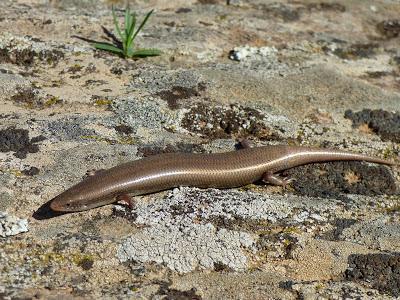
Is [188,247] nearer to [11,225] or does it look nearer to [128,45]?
[11,225]

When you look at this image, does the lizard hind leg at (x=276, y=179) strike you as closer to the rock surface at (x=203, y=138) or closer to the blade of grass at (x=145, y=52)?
the rock surface at (x=203, y=138)

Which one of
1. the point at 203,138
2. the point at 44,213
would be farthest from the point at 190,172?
the point at 44,213

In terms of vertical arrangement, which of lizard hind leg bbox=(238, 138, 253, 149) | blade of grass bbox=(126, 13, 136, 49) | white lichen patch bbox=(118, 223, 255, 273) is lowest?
white lichen patch bbox=(118, 223, 255, 273)

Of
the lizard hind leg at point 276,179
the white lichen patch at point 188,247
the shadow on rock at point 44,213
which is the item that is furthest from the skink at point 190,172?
the white lichen patch at point 188,247

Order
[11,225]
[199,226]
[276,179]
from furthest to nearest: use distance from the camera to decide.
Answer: [276,179], [199,226], [11,225]

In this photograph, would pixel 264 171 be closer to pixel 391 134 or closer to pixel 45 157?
pixel 391 134

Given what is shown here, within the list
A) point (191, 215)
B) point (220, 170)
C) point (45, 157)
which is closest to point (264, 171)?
point (220, 170)

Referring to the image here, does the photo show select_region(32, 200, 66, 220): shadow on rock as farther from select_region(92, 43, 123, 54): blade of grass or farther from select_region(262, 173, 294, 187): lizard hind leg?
select_region(92, 43, 123, 54): blade of grass

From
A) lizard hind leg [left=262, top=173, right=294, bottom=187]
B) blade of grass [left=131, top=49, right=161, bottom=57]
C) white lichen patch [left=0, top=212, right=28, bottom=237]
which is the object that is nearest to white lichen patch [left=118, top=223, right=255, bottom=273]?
white lichen patch [left=0, top=212, right=28, bottom=237]
